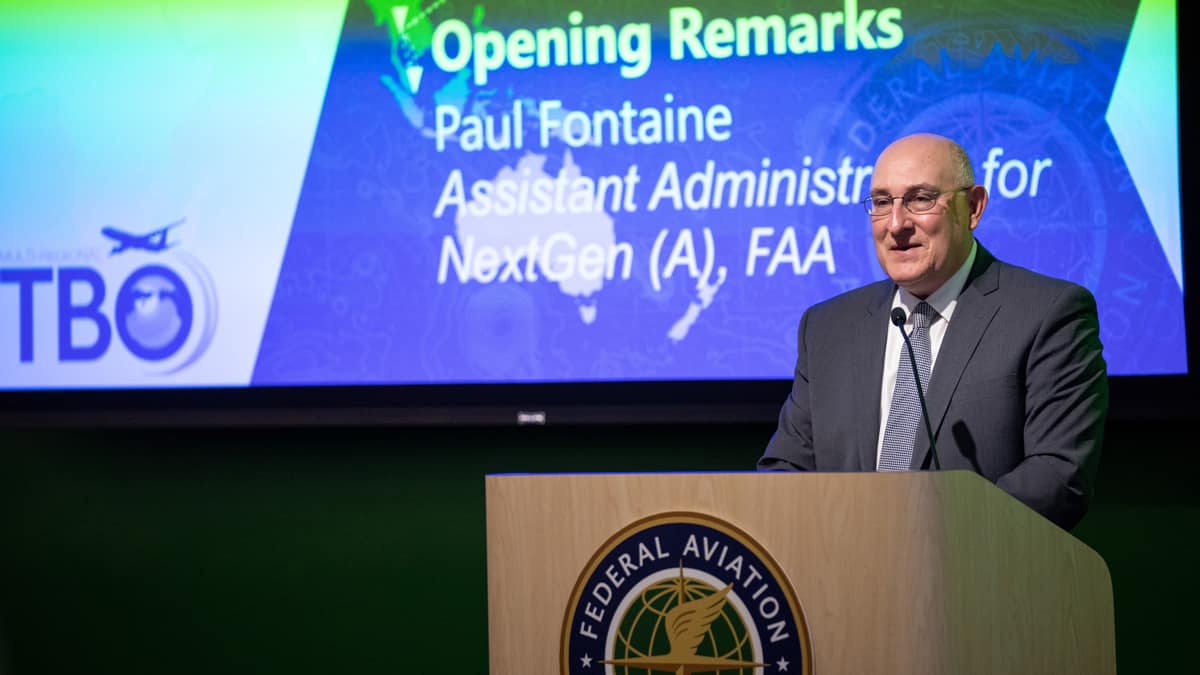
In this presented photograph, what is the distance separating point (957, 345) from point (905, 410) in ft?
0.51

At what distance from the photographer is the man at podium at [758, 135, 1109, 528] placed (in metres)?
2.17

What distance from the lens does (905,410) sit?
232 centimetres

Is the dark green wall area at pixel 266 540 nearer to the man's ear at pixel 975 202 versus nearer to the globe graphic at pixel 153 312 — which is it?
the globe graphic at pixel 153 312

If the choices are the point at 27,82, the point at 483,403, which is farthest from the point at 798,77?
the point at 27,82

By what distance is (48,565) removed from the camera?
4172 millimetres

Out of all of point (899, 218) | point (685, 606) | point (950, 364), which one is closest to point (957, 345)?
point (950, 364)

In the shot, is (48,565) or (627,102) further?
(48,565)

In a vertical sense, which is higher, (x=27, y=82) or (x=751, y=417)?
(x=27, y=82)

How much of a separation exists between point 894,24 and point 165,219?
2301 millimetres

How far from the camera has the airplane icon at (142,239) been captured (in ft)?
12.6

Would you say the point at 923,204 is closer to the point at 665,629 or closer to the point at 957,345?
the point at 957,345

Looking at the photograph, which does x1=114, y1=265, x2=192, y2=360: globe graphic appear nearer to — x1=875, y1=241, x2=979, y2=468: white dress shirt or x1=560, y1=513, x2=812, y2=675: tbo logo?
x1=875, y1=241, x2=979, y2=468: white dress shirt

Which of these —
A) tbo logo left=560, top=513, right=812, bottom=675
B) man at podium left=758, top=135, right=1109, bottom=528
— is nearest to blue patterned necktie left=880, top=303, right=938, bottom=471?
man at podium left=758, top=135, right=1109, bottom=528

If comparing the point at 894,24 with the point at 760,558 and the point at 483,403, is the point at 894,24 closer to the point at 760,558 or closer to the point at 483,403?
the point at 483,403
